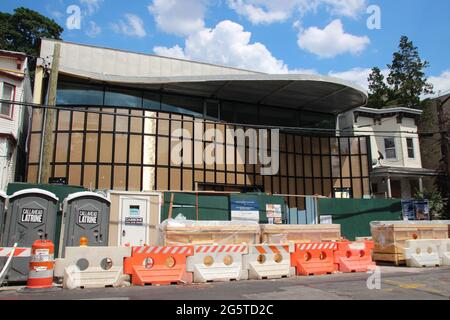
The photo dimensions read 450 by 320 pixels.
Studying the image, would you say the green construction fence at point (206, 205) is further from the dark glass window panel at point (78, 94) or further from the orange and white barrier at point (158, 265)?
the dark glass window panel at point (78, 94)

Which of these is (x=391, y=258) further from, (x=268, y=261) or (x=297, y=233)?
(x=268, y=261)

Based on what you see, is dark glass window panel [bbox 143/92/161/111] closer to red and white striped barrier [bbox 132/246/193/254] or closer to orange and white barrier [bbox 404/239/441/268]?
red and white striped barrier [bbox 132/246/193/254]

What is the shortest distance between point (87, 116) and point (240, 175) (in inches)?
349

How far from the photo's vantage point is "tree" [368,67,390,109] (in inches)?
1773

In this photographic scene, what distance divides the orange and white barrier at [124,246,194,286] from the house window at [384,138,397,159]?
24.8 metres

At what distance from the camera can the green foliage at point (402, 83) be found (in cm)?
4469

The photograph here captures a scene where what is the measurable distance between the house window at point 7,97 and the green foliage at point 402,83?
124 feet

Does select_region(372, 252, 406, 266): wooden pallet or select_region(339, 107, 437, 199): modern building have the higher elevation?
select_region(339, 107, 437, 199): modern building

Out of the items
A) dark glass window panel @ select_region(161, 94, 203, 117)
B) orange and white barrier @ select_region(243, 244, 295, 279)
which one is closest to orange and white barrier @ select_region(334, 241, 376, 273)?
orange and white barrier @ select_region(243, 244, 295, 279)

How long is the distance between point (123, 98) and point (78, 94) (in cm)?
226

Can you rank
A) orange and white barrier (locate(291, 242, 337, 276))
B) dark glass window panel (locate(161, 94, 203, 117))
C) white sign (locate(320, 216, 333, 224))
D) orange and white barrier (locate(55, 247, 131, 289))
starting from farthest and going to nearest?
dark glass window panel (locate(161, 94, 203, 117)), white sign (locate(320, 216, 333, 224)), orange and white barrier (locate(291, 242, 337, 276)), orange and white barrier (locate(55, 247, 131, 289))

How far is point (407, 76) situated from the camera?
48.0 m

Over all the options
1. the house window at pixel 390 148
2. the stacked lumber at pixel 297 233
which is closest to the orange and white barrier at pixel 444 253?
the stacked lumber at pixel 297 233

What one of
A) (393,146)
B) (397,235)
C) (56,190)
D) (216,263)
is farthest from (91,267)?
(393,146)
